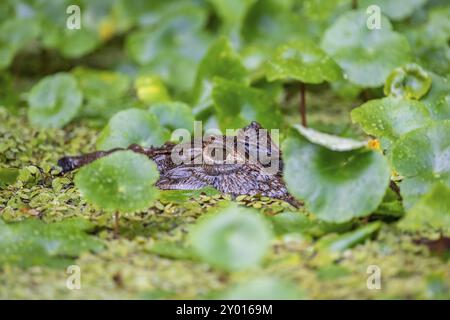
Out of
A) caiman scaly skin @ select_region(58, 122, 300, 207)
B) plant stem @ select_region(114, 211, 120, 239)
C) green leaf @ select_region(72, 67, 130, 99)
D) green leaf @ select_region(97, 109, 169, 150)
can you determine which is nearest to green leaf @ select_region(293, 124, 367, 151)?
caiman scaly skin @ select_region(58, 122, 300, 207)

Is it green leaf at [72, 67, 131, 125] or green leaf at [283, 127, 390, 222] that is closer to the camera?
green leaf at [283, 127, 390, 222]

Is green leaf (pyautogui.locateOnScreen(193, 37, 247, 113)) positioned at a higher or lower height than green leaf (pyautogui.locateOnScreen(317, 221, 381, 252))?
higher

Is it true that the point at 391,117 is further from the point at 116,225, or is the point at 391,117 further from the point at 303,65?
the point at 116,225

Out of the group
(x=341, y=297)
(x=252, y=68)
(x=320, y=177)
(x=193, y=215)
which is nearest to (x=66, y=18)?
(x=252, y=68)

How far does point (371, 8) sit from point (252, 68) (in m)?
0.57

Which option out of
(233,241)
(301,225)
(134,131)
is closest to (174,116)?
(134,131)

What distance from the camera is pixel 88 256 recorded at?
5.12ft

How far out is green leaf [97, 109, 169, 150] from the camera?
210cm

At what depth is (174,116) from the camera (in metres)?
2.28

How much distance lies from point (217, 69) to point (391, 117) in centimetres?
74

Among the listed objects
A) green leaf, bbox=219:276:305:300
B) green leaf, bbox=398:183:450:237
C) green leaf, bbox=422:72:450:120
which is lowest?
green leaf, bbox=219:276:305:300

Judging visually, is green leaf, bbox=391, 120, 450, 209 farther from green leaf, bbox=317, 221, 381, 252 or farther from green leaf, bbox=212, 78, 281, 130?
green leaf, bbox=212, 78, 281, 130

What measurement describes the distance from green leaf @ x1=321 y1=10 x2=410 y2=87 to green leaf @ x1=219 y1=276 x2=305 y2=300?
42.4 inches
